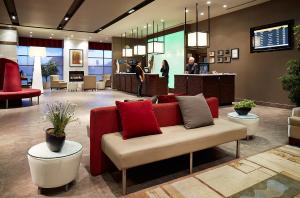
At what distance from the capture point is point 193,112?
2945 millimetres

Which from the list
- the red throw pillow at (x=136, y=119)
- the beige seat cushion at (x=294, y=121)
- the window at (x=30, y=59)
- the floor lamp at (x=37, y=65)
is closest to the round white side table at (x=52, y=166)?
the red throw pillow at (x=136, y=119)

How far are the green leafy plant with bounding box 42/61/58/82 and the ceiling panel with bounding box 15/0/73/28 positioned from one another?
4335 millimetres

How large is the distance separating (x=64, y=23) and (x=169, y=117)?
8.76 meters

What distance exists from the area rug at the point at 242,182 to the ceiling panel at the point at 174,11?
5.62m

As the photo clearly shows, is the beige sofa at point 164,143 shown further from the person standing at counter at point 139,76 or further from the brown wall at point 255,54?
the person standing at counter at point 139,76

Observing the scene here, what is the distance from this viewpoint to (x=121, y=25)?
1051 centimetres

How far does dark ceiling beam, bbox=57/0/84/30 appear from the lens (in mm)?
7162

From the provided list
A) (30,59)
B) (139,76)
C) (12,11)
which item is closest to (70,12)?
(12,11)

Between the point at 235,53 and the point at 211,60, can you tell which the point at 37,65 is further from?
the point at 235,53

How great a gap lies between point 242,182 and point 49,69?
13904mm

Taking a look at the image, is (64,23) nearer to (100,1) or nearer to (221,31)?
(100,1)

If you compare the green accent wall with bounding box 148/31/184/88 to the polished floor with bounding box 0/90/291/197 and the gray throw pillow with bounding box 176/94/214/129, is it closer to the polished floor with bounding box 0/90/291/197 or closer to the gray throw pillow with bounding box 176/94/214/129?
the polished floor with bounding box 0/90/291/197

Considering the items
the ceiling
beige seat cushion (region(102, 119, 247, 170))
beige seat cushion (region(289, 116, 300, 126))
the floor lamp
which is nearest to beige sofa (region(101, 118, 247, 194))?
beige seat cushion (region(102, 119, 247, 170))

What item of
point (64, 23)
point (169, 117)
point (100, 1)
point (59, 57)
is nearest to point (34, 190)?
point (169, 117)
